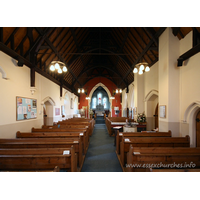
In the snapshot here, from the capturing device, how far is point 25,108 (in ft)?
14.6

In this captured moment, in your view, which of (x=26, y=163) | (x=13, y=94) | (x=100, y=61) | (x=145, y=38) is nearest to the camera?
(x=26, y=163)

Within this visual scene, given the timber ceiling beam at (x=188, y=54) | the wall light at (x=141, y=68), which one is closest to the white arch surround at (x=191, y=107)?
the timber ceiling beam at (x=188, y=54)

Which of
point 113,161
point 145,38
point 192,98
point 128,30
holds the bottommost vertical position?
point 113,161

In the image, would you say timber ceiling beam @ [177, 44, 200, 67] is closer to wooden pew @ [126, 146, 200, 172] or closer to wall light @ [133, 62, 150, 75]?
wall light @ [133, 62, 150, 75]

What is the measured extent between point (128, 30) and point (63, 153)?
19.8ft

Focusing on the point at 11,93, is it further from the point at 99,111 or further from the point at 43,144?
the point at 99,111

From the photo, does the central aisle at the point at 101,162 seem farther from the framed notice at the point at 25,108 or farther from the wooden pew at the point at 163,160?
the framed notice at the point at 25,108

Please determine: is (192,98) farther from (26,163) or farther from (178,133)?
(26,163)

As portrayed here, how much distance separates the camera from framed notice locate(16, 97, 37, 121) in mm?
4027

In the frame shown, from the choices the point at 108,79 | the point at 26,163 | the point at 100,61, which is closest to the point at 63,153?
the point at 26,163

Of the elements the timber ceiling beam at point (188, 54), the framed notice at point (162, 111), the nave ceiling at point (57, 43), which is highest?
the nave ceiling at point (57, 43)

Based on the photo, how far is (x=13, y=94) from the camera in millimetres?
3822

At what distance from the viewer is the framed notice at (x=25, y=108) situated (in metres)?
4.03

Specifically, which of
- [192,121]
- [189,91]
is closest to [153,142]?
[192,121]
